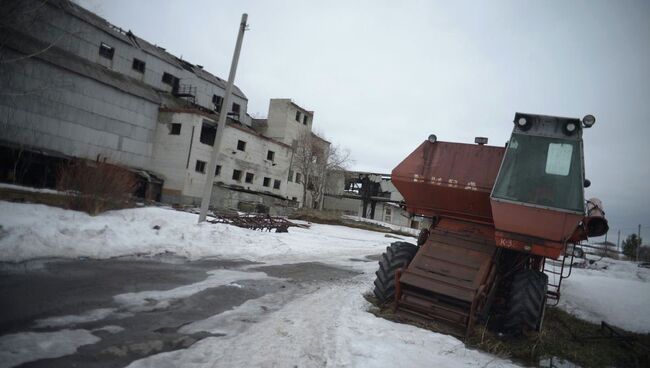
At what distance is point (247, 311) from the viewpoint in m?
5.21

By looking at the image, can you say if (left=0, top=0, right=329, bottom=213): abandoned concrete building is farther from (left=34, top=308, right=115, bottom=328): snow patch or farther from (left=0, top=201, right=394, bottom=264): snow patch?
(left=34, top=308, right=115, bottom=328): snow patch

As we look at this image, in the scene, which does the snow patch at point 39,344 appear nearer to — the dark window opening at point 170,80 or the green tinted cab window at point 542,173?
the green tinted cab window at point 542,173

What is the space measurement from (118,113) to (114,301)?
95.8 ft

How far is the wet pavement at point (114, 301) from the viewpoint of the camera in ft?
11.5

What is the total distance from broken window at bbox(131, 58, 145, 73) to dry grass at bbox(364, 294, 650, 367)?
3532 centimetres

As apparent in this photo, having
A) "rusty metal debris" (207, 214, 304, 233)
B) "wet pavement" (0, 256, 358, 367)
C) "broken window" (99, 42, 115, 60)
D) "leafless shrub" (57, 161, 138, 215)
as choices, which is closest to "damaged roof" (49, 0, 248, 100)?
"broken window" (99, 42, 115, 60)

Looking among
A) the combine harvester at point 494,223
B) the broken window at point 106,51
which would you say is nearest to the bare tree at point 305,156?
the broken window at point 106,51

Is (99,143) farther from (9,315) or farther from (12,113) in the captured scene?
(9,315)

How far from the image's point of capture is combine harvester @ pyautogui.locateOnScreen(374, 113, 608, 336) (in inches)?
215

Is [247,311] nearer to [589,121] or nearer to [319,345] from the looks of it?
[319,345]

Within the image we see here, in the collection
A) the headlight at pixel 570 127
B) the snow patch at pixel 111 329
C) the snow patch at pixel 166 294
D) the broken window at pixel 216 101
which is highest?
the broken window at pixel 216 101

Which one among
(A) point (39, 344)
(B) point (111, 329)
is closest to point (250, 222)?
(B) point (111, 329)

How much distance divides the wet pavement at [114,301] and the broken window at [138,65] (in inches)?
1244

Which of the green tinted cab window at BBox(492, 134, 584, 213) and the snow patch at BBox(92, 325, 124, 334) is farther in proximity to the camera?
the green tinted cab window at BBox(492, 134, 584, 213)
